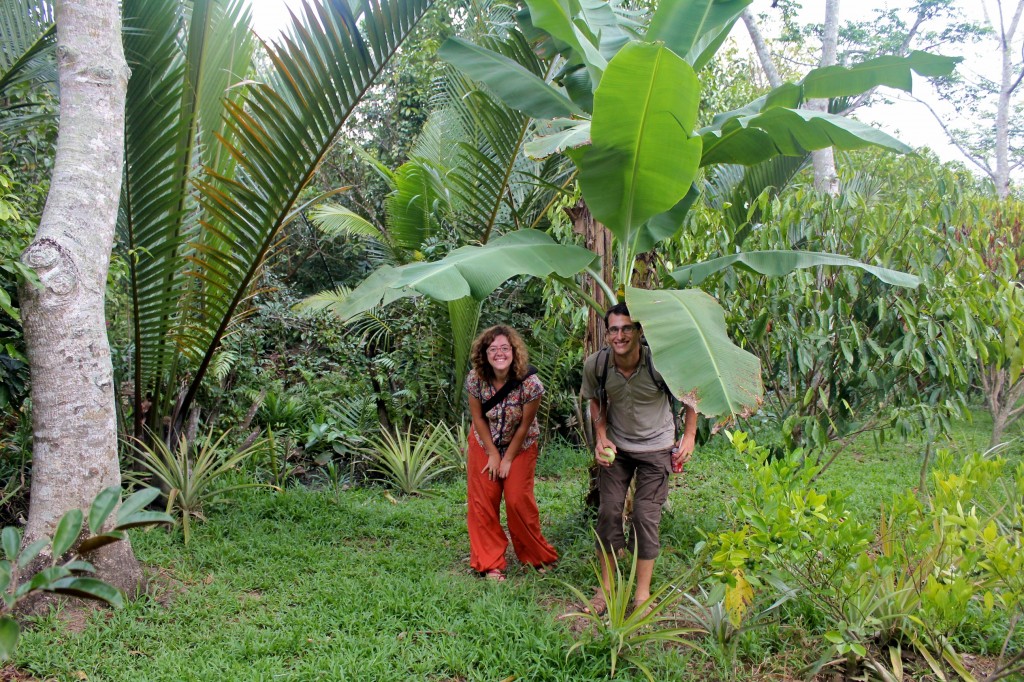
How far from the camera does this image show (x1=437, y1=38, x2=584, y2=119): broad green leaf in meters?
4.01

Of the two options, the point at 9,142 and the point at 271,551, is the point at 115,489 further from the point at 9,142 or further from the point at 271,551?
the point at 9,142

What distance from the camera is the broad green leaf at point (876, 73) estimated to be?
3613mm

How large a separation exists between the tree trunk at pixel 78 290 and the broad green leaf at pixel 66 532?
2.00 metres

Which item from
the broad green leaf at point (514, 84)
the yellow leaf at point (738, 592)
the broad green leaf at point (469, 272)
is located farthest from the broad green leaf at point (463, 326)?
the yellow leaf at point (738, 592)

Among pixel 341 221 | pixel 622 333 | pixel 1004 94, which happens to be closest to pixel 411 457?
pixel 341 221

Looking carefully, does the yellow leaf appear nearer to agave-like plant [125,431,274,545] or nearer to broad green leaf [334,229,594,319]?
broad green leaf [334,229,594,319]

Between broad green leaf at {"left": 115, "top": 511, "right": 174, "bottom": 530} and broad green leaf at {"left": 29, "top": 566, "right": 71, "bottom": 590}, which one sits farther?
broad green leaf at {"left": 115, "top": 511, "right": 174, "bottom": 530}

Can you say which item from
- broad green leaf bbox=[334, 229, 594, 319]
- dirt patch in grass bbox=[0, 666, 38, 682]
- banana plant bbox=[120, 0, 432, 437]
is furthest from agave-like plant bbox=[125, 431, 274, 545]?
broad green leaf bbox=[334, 229, 594, 319]

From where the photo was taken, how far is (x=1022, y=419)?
6.59 meters

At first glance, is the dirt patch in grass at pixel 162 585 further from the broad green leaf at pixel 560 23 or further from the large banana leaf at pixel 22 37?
the broad green leaf at pixel 560 23

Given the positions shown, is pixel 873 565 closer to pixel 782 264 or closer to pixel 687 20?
pixel 782 264

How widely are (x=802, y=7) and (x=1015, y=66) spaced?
7.22 metres

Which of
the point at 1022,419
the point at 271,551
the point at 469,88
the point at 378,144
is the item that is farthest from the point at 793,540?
the point at 378,144

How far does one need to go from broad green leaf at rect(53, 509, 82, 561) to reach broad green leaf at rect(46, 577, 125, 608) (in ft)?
0.18
